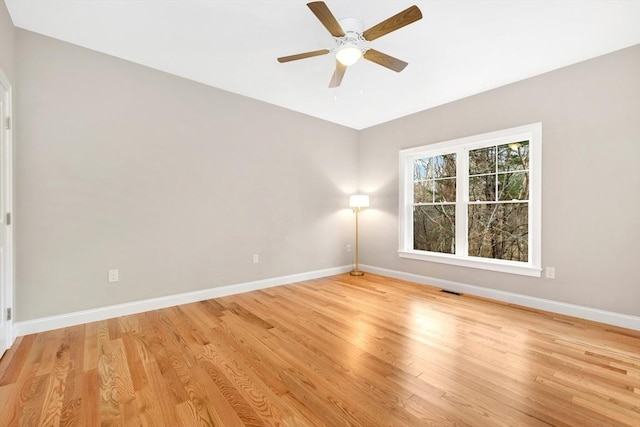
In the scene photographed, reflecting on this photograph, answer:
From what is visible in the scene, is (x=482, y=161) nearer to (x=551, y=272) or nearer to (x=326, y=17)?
(x=551, y=272)

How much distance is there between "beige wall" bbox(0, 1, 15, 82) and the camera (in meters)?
2.13

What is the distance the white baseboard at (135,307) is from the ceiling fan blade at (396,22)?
322cm

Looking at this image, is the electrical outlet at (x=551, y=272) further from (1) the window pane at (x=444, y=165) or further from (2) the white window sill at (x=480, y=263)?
(1) the window pane at (x=444, y=165)

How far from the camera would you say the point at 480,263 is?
Answer: 368 centimetres

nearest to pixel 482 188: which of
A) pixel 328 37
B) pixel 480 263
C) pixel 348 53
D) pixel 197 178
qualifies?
pixel 480 263

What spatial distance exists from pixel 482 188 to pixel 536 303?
1.51 m

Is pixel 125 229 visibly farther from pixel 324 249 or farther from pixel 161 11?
pixel 324 249

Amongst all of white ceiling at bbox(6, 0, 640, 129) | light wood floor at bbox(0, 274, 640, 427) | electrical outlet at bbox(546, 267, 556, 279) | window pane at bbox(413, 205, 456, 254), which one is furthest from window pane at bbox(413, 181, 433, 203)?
light wood floor at bbox(0, 274, 640, 427)

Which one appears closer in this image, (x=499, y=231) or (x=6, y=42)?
(x=6, y=42)

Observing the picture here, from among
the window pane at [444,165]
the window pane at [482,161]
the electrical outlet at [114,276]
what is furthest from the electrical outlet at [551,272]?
the electrical outlet at [114,276]

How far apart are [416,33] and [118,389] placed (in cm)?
348

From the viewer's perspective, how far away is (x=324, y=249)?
4.79 meters

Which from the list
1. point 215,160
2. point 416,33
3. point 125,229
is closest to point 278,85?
point 215,160

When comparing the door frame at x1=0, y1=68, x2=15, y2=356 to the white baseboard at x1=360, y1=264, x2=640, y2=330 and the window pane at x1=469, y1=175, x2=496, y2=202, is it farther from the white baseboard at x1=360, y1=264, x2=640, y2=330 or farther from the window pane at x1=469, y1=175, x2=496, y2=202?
the window pane at x1=469, y1=175, x2=496, y2=202
